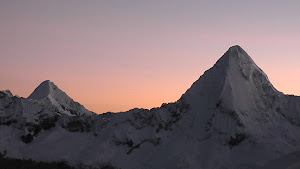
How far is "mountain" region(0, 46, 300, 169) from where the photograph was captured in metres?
77.0

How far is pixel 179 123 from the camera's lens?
85562 mm

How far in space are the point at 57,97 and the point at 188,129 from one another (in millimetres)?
43179

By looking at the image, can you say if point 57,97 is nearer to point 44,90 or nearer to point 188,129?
point 44,90

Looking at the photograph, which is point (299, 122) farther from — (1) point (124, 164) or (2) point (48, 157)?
(2) point (48, 157)

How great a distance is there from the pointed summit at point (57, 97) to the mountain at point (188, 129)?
2156 centimetres

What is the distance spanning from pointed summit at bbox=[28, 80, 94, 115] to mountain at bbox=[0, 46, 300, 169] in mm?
21556

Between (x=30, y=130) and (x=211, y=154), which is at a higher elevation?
(x=30, y=130)

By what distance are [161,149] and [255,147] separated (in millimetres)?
16439

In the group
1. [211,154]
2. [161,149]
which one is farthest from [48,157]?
[211,154]

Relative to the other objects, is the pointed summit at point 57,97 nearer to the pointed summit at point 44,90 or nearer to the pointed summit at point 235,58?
the pointed summit at point 44,90

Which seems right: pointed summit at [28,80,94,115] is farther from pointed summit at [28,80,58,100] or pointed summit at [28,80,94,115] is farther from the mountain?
the mountain

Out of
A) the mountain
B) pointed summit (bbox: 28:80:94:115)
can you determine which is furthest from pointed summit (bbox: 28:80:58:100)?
the mountain

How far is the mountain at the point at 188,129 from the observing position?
77.0 meters

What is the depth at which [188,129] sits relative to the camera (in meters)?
83.8
